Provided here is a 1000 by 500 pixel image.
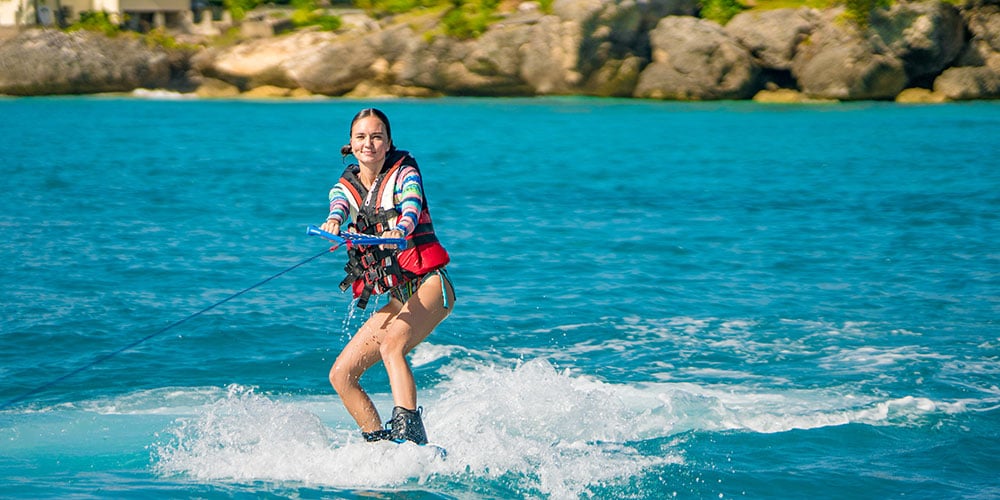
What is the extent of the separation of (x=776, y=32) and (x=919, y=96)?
6.47 metres

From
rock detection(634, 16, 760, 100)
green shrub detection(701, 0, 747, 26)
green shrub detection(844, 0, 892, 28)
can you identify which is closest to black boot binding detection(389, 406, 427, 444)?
rock detection(634, 16, 760, 100)

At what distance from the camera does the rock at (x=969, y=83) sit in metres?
46.8

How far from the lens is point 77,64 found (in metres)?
57.9

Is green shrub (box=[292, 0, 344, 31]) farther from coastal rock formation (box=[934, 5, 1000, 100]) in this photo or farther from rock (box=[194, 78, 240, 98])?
coastal rock formation (box=[934, 5, 1000, 100])

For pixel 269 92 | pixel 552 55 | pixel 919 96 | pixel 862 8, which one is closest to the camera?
pixel 862 8

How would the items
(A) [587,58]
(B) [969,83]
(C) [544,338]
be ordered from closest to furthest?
(C) [544,338] → (B) [969,83] → (A) [587,58]

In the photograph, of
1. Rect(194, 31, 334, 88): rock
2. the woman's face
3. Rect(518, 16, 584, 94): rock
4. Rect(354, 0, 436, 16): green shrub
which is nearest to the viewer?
the woman's face

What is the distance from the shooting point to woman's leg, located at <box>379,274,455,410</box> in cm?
618

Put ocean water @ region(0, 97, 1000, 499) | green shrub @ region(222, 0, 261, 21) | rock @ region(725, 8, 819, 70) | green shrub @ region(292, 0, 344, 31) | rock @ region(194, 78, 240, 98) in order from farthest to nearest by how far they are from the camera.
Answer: green shrub @ region(222, 0, 261, 21) → green shrub @ region(292, 0, 344, 31) → rock @ region(194, 78, 240, 98) → rock @ region(725, 8, 819, 70) → ocean water @ region(0, 97, 1000, 499)

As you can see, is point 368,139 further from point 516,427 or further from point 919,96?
point 919,96

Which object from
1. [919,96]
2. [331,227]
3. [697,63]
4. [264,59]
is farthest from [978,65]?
[331,227]

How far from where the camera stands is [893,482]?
6.76 metres

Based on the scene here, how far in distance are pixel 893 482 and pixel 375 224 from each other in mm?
3380

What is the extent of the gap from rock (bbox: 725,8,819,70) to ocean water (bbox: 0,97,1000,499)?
2307cm
